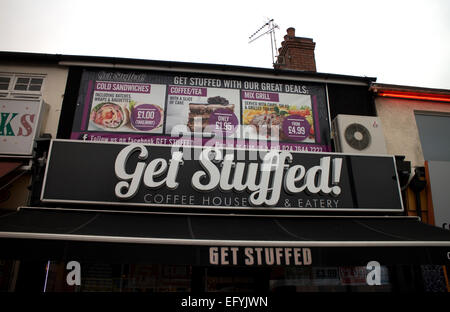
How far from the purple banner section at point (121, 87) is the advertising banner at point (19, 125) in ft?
4.48

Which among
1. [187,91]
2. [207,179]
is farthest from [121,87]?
[207,179]

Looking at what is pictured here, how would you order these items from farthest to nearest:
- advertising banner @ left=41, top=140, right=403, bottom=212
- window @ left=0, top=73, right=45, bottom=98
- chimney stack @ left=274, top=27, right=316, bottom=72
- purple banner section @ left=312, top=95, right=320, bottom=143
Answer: chimney stack @ left=274, top=27, right=316, bottom=72 → purple banner section @ left=312, top=95, right=320, bottom=143 → window @ left=0, top=73, right=45, bottom=98 → advertising banner @ left=41, top=140, right=403, bottom=212

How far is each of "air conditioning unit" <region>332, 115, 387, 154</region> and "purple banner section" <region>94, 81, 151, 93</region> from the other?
4881mm

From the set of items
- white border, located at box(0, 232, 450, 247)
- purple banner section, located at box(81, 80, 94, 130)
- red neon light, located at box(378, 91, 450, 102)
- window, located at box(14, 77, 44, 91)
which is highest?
red neon light, located at box(378, 91, 450, 102)

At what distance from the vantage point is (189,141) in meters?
7.07

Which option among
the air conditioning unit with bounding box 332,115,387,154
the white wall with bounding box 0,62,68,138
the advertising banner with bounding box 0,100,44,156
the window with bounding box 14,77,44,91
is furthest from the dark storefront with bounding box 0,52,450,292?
the window with bounding box 14,77,44,91

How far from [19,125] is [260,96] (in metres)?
5.71

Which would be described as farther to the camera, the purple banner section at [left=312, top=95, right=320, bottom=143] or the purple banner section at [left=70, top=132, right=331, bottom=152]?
the purple banner section at [left=312, top=95, right=320, bottom=143]

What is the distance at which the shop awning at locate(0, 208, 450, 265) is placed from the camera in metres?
4.02

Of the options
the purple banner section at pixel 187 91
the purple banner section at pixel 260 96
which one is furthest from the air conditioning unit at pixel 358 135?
the purple banner section at pixel 187 91

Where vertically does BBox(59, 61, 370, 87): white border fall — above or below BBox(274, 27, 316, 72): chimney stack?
below

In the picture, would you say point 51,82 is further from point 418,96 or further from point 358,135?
point 418,96

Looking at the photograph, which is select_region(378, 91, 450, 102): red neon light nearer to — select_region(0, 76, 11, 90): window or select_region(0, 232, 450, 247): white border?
select_region(0, 232, 450, 247): white border
